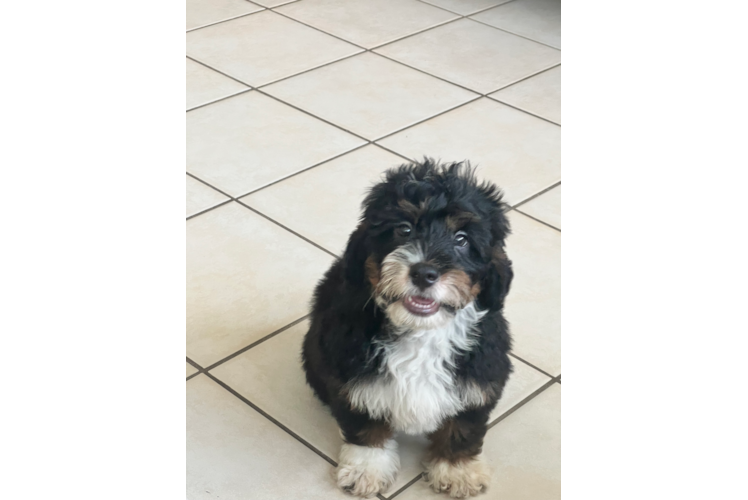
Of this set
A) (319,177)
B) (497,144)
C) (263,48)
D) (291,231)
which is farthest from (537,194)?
(263,48)

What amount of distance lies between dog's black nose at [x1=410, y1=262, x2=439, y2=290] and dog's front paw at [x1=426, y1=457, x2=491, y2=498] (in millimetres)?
468

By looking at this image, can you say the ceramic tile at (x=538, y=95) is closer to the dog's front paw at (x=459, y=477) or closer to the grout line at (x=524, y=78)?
the grout line at (x=524, y=78)

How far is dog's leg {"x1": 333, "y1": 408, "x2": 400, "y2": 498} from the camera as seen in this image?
1651mm

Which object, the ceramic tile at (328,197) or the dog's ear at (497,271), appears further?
the ceramic tile at (328,197)

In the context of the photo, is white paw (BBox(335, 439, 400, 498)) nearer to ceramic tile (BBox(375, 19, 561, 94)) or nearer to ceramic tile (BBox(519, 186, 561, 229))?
ceramic tile (BBox(519, 186, 561, 229))

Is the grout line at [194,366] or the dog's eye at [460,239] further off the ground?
the dog's eye at [460,239]

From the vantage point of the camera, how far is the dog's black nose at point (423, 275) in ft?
4.53

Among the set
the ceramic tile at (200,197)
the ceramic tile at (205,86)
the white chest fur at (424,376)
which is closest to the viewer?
the white chest fur at (424,376)

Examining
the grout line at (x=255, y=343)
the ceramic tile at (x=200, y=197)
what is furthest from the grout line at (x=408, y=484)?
the ceramic tile at (x=200, y=197)
